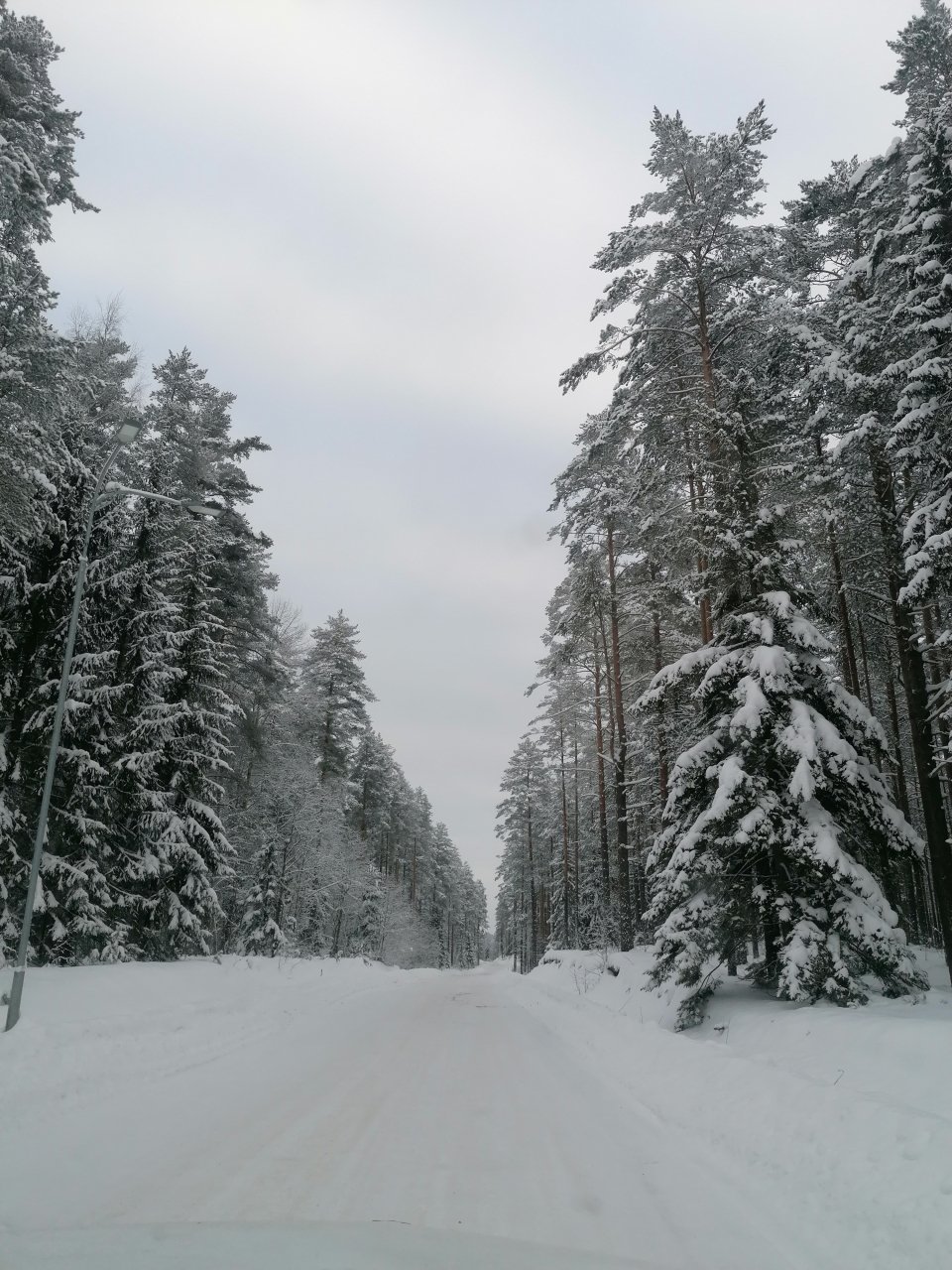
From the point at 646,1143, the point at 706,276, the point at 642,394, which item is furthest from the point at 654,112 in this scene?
the point at 646,1143

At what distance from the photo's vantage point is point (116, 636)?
16.9 m

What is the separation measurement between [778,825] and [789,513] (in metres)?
5.65

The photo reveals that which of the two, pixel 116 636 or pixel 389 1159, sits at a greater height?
pixel 116 636

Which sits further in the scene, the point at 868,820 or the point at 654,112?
the point at 654,112

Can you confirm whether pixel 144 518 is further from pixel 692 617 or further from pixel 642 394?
pixel 692 617

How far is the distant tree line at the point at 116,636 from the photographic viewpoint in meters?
12.5

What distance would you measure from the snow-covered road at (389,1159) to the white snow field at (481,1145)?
0.07 ft

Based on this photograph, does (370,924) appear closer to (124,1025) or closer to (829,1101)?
(124,1025)

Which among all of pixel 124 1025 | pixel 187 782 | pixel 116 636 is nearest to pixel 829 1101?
pixel 124 1025

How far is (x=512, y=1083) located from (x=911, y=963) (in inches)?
195

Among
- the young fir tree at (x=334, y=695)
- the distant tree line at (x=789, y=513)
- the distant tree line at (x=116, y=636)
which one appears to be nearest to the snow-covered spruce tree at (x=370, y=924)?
the young fir tree at (x=334, y=695)

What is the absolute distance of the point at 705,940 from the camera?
9.05 m

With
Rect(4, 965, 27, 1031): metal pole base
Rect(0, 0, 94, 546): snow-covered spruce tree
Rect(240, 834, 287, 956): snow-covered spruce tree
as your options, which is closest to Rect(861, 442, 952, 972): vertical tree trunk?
Rect(4, 965, 27, 1031): metal pole base

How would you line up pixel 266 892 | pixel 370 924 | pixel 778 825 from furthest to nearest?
pixel 370 924, pixel 266 892, pixel 778 825
